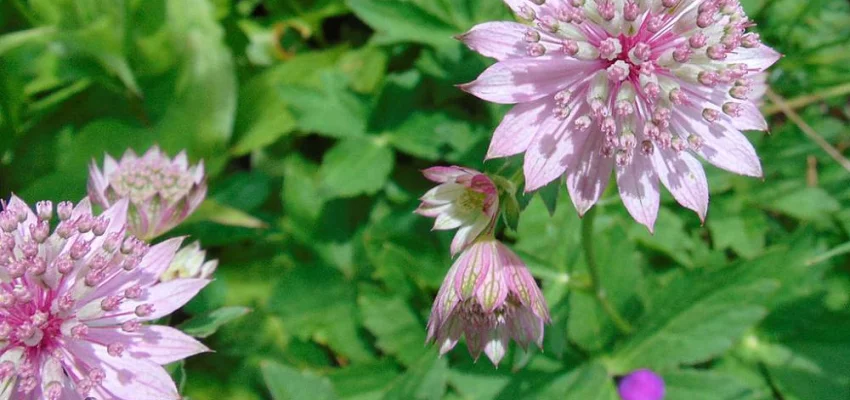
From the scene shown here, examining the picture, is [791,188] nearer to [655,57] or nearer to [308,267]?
[655,57]

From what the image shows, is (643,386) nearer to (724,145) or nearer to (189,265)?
(724,145)

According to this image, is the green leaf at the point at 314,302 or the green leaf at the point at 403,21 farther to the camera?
the green leaf at the point at 314,302

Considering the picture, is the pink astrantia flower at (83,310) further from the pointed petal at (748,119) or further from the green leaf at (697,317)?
the green leaf at (697,317)

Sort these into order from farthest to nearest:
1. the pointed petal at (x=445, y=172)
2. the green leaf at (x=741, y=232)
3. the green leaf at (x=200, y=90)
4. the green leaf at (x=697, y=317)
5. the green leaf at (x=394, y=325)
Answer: the green leaf at (x=200, y=90)
the green leaf at (x=741, y=232)
the green leaf at (x=394, y=325)
the green leaf at (x=697, y=317)
the pointed petal at (x=445, y=172)

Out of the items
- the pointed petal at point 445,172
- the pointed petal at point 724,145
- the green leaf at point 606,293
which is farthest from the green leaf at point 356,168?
the pointed petal at point 724,145

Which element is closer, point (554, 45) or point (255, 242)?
point (554, 45)

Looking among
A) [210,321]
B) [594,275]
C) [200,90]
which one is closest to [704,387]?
[594,275]

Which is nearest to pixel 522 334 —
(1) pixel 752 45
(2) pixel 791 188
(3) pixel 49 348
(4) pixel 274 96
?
(1) pixel 752 45
